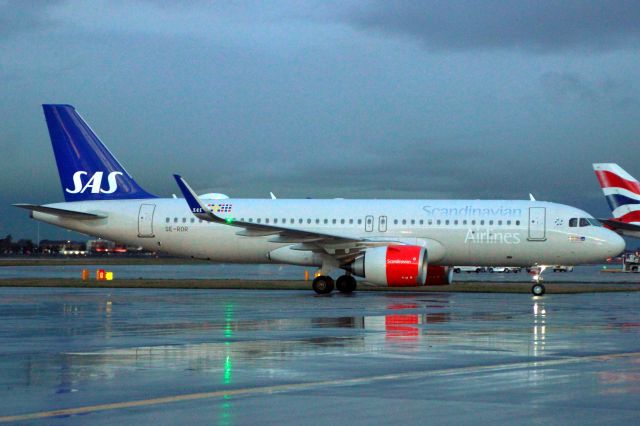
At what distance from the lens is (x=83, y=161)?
40031 millimetres

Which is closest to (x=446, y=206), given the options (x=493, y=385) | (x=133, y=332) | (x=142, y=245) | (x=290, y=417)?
(x=142, y=245)

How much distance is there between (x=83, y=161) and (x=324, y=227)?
10.4 metres

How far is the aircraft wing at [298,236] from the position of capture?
34.3 m

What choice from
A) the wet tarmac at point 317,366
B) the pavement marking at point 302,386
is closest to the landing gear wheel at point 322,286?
the wet tarmac at point 317,366

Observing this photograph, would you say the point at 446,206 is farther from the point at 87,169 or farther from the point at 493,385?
the point at 493,385

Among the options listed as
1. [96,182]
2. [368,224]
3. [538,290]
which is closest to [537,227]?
[538,290]

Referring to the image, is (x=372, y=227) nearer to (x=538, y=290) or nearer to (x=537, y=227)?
(x=537, y=227)

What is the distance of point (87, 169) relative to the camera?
40.1 m

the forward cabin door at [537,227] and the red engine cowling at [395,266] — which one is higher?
the forward cabin door at [537,227]

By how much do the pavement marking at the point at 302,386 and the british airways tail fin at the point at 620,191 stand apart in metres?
44.4

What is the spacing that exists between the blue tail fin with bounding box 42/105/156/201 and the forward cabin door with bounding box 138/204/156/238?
1295 millimetres

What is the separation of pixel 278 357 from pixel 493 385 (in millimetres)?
Answer: 3765

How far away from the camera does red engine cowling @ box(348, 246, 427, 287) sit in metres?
33.2

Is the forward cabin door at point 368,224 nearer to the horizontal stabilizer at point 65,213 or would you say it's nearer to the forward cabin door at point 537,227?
the forward cabin door at point 537,227
